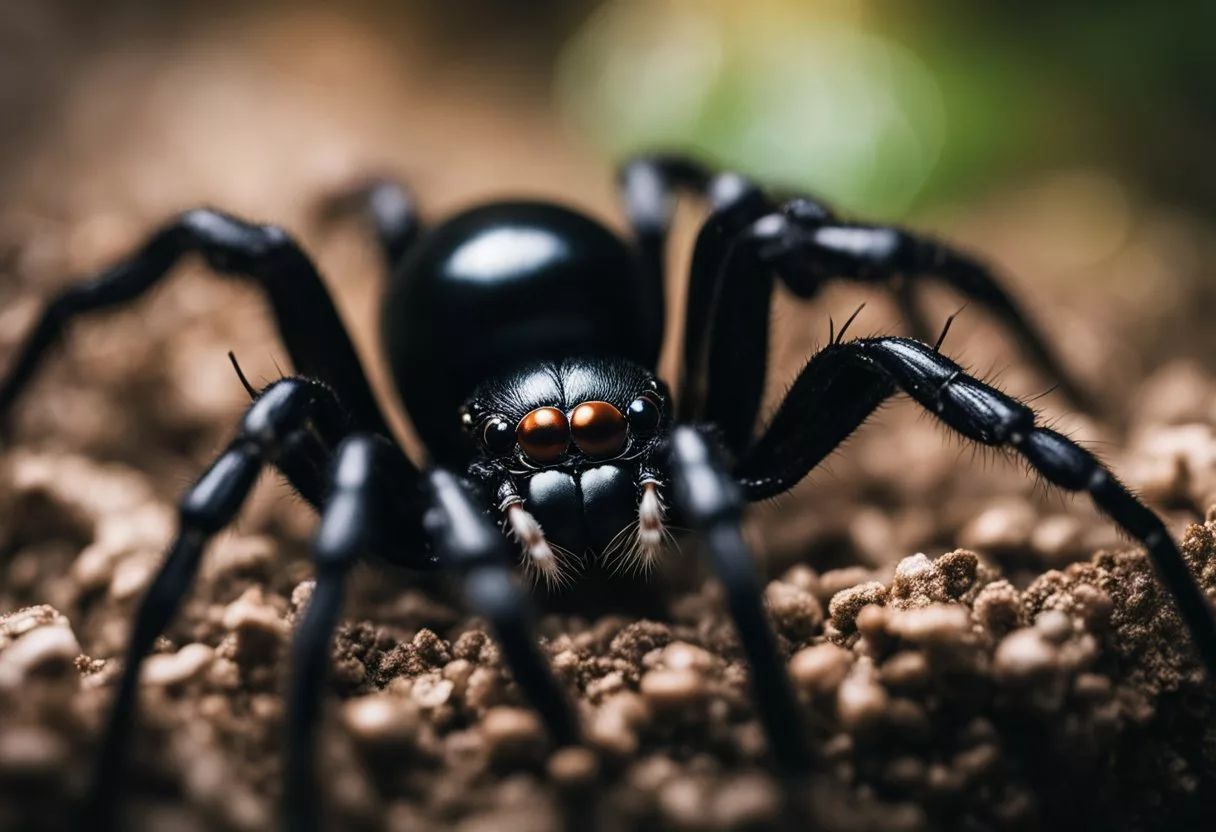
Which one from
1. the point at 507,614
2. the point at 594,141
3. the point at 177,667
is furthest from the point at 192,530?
the point at 594,141

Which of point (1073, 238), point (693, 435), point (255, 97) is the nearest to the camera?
point (693, 435)

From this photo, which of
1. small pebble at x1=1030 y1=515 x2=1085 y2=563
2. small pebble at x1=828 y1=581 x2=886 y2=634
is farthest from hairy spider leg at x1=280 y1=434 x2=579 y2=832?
small pebble at x1=1030 y1=515 x2=1085 y2=563

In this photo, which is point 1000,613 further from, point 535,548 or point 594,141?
point 594,141

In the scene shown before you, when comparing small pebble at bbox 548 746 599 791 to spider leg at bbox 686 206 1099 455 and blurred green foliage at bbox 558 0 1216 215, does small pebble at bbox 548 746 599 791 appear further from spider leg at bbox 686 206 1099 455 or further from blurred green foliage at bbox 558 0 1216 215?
blurred green foliage at bbox 558 0 1216 215

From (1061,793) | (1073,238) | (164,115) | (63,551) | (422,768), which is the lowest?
(1061,793)

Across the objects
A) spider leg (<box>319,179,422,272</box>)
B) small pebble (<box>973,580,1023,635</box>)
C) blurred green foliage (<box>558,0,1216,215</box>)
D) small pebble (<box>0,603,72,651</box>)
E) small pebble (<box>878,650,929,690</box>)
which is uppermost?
blurred green foliage (<box>558,0,1216,215</box>)

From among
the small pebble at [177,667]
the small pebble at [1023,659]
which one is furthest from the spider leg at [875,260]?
the small pebble at [177,667]

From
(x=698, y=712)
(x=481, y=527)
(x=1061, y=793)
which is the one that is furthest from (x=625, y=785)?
(x=1061, y=793)

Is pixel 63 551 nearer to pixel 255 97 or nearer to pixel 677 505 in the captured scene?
pixel 677 505

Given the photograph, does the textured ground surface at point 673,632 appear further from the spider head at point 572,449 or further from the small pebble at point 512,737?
the spider head at point 572,449
